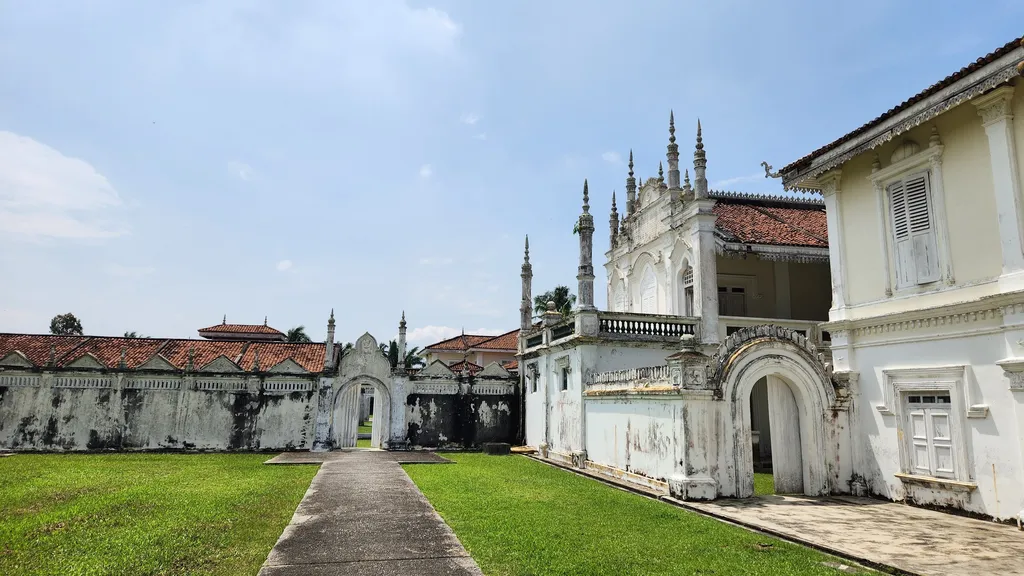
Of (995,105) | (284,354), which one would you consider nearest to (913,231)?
(995,105)

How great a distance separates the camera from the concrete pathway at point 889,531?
7.00 meters

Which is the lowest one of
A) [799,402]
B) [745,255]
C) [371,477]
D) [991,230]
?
[371,477]

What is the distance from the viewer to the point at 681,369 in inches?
449

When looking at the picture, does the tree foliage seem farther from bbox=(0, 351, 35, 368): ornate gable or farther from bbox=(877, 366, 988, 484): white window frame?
bbox=(877, 366, 988, 484): white window frame

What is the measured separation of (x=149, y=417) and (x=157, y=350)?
356cm

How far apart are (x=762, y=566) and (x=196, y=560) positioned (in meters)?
6.18

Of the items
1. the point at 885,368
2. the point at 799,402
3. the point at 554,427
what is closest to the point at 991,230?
the point at 885,368

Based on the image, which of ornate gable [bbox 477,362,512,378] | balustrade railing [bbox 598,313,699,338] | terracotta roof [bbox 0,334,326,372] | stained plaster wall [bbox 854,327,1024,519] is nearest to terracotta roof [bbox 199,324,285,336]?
terracotta roof [bbox 0,334,326,372]

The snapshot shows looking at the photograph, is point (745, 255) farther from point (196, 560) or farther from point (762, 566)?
point (196, 560)

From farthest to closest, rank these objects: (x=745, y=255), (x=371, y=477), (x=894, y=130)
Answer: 1. (x=745, y=255)
2. (x=371, y=477)
3. (x=894, y=130)

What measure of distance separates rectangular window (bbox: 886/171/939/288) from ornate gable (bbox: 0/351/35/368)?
25065 millimetres

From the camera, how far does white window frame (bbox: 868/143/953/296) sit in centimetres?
1064

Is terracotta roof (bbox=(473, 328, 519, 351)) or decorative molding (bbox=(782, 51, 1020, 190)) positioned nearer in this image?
A: decorative molding (bbox=(782, 51, 1020, 190))

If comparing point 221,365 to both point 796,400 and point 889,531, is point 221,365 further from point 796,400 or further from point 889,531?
point 889,531
